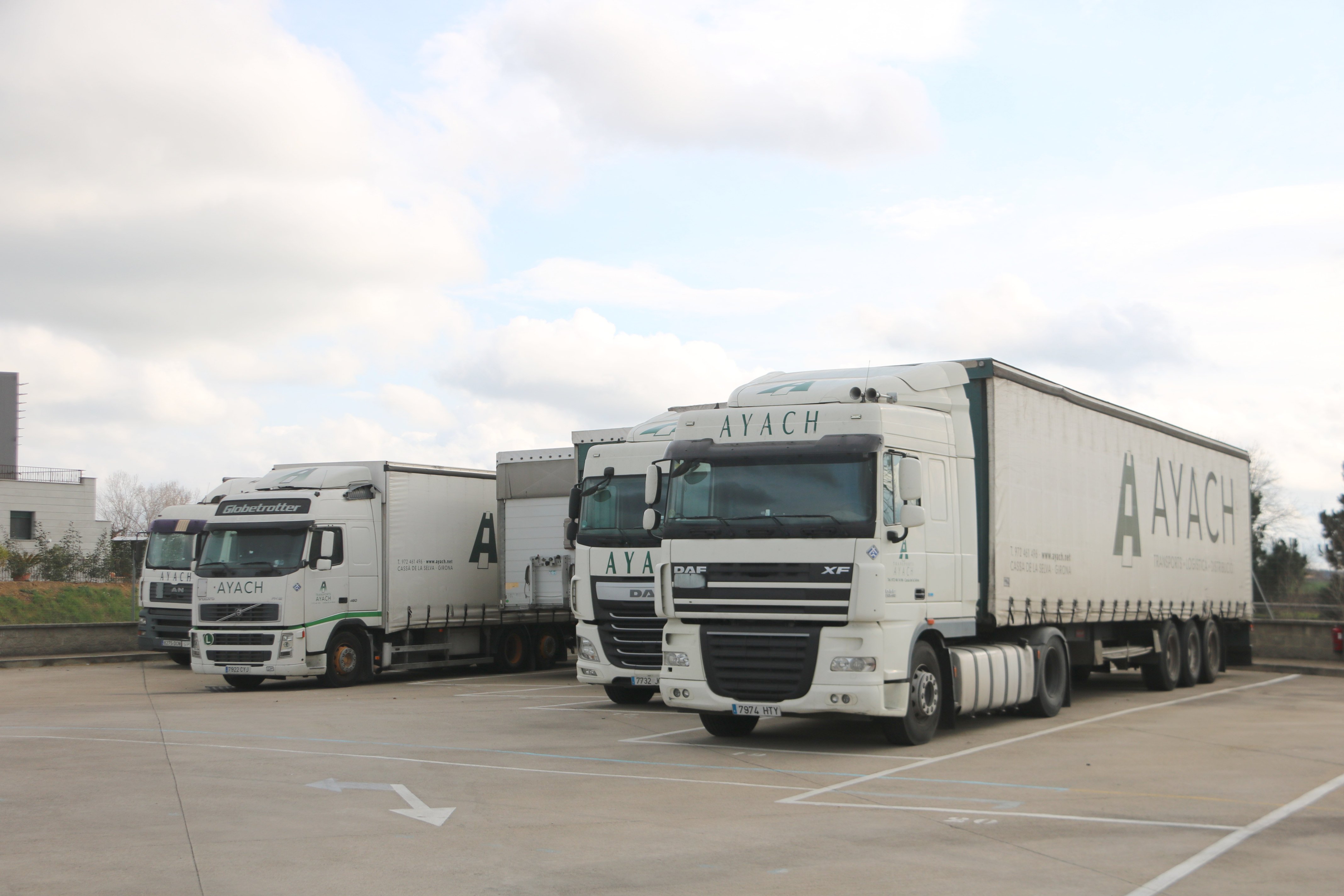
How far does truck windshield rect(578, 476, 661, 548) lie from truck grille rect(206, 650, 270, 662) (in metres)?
6.44

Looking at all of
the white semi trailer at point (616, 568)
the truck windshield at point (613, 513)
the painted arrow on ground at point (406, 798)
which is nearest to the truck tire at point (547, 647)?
the white semi trailer at point (616, 568)

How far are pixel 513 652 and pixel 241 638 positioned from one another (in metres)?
5.91

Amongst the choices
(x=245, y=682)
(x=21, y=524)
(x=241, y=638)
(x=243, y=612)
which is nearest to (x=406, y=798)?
(x=243, y=612)

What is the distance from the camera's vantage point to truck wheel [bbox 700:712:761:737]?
1320 centimetres

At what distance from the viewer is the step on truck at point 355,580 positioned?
19.6 metres

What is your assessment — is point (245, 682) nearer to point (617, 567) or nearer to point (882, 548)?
point (617, 567)

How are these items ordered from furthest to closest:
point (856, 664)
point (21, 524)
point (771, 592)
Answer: point (21, 524) → point (771, 592) → point (856, 664)

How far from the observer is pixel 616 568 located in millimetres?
15906

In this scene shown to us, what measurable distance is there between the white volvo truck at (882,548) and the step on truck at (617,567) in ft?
7.85

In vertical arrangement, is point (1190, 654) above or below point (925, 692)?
below

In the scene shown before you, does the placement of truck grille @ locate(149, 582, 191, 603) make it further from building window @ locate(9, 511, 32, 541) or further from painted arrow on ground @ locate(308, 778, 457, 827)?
building window @ locate(9, 511, 32, 541)

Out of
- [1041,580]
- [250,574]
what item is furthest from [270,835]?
[250,574]

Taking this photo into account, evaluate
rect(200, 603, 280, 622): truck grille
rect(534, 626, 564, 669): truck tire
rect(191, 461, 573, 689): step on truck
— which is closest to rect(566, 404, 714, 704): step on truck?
rect(191, 461, 573, 689): step on truck

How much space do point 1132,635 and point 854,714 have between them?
8711 mm
